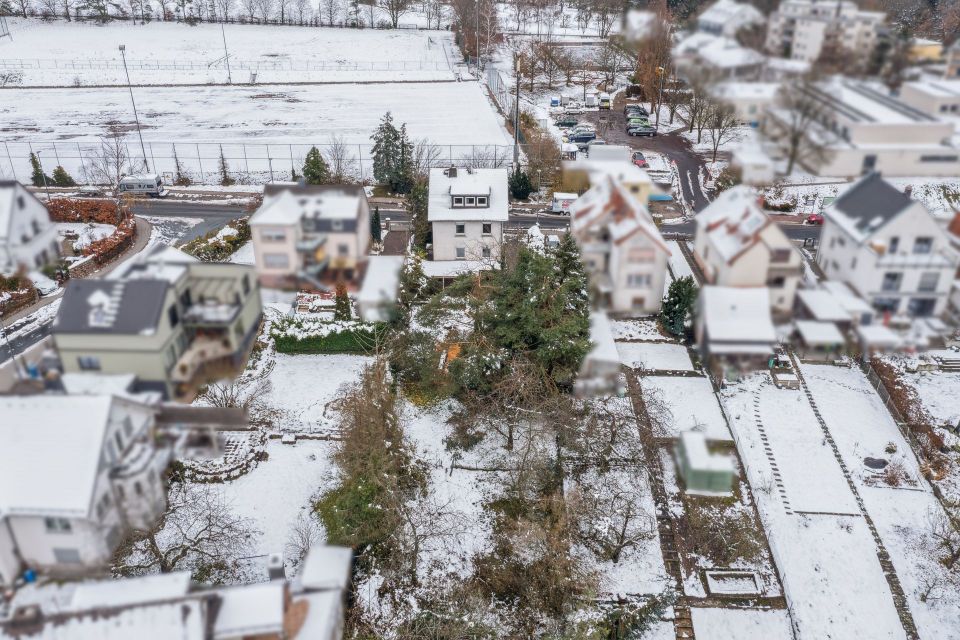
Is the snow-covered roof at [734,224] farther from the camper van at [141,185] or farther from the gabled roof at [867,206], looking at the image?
the camper van at [141,185]

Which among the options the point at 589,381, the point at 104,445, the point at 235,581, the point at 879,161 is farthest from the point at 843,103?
the point at 235,581

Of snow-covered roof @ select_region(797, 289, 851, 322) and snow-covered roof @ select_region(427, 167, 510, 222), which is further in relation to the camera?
snow-covered roof @ select_region(427, 167, 510, 222)

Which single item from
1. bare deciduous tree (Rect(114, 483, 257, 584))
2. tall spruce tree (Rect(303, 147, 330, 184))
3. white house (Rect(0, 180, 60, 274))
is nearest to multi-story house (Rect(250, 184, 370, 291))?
white house (Rect(0, 180, 60, 274))

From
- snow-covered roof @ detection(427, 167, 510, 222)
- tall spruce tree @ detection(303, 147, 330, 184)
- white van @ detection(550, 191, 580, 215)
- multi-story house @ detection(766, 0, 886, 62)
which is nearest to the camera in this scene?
multi-story house @ detection(766, 0, 886, 62)

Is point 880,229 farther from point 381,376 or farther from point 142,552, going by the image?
point 142,552

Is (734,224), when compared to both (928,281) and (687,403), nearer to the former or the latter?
Answer: (928,281)

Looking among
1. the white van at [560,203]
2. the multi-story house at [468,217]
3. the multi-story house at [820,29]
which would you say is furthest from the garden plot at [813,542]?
the multi-story house at [820,29]

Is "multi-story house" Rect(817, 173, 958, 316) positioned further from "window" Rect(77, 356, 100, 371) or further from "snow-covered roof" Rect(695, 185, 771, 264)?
"window" Rect(77, 356, 100, 371)
